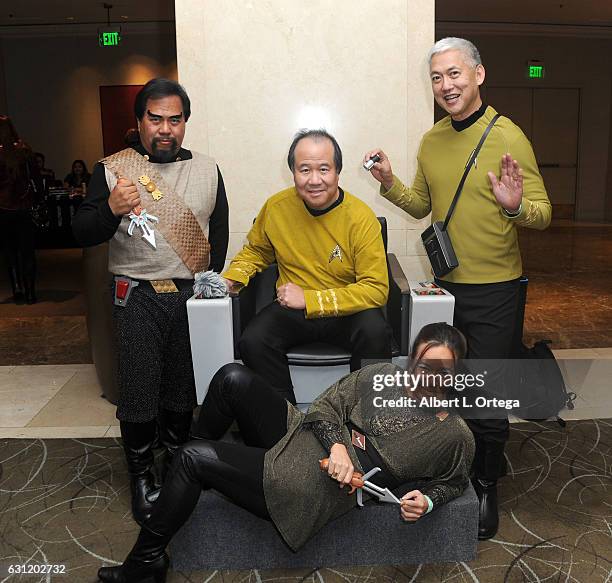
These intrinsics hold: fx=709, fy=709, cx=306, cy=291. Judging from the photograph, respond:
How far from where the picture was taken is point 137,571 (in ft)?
6.36

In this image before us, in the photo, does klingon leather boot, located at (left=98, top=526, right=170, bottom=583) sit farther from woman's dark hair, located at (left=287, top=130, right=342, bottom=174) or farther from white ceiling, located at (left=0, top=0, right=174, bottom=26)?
white ceiling, located at (left=0, top=0, right=174, bottom=26)

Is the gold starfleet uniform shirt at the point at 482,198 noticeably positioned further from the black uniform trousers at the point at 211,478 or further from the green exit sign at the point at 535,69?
the green exit sign at the point at 535,69

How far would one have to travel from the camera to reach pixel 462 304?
7.93ft

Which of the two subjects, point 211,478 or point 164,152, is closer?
point 211,478

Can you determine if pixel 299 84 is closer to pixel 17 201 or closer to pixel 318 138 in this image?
pixel 318 138

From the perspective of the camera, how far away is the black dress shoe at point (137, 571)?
1.93 meters

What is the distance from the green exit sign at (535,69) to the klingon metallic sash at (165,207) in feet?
34.6

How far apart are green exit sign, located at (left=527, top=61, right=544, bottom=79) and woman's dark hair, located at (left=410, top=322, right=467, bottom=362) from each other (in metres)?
10.8

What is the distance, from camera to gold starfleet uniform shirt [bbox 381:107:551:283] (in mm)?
2246

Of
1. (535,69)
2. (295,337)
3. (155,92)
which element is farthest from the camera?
(535,69)

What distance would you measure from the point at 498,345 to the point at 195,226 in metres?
1.09

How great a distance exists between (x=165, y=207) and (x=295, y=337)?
2.16 ft

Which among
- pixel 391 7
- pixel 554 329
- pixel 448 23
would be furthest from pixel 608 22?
pixel 391 7

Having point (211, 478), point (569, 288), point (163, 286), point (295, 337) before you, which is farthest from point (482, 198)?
point (569, 288)
